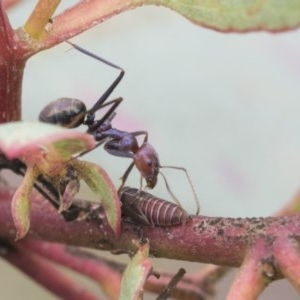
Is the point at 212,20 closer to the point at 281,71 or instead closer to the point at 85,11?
the point at 85,11

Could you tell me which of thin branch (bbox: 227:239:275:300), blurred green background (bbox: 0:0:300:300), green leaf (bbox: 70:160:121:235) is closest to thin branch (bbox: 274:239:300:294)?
thin branch (bbox: 227:239:275:300)

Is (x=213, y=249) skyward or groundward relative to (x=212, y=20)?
groundward

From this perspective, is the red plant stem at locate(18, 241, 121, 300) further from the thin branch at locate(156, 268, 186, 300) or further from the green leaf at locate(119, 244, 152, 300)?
the green leaf at locate(119, 244, 152, 300)

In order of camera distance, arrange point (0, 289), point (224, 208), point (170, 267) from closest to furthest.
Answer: point (224, 208) < point (170, 267) < point (0, 289)

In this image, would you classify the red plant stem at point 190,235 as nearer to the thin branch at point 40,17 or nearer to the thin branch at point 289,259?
the thin branch at point 289,259

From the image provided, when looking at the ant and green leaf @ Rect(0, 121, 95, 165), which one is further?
the ant

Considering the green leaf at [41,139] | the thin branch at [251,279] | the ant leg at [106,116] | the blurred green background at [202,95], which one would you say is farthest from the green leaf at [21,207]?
the blurred green background at [202,95]

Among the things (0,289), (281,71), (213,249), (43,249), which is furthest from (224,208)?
(0,289)
